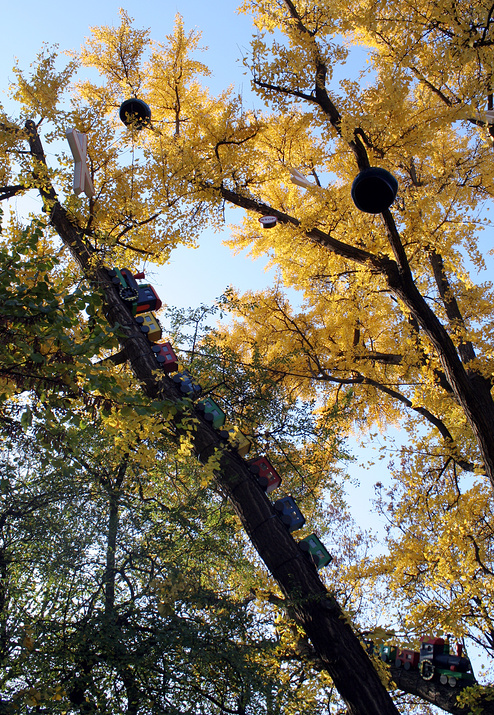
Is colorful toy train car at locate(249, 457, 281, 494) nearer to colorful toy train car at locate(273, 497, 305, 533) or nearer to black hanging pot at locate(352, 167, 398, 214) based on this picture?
colorful toy train car at locate(273, 497, 305, 533)

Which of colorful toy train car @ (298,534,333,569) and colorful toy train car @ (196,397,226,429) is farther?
colorful toy train car @ (196,397,226,429)

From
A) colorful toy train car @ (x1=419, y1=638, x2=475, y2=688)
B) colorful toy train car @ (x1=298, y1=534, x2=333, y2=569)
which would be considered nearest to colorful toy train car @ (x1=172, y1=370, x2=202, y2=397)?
colorful toy train car @ (x1=298, y1=534, x2=333, y2=569)

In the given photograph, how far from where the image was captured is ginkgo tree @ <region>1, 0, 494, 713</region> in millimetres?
5387

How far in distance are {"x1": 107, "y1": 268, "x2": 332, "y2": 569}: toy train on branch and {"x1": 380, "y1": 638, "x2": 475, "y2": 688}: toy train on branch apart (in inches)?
105

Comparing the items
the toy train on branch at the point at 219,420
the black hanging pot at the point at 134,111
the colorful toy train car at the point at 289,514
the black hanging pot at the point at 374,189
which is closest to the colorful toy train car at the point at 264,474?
the toy train on branch at the point at 219,420

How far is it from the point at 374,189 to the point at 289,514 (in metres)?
3.56

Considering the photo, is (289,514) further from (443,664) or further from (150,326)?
(443,664)

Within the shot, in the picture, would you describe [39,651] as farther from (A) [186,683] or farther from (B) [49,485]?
(B) [49,485]

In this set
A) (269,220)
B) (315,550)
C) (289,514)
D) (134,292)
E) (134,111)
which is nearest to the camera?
(315,550)

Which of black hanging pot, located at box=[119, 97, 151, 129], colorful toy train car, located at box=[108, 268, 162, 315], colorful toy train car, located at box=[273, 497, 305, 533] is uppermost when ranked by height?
black hanging pot, located at box=[119, 97, 151, 129]

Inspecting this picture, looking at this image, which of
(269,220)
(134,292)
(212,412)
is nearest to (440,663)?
(212,412)

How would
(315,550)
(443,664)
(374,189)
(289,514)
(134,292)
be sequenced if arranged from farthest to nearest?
(443,664) → (134,292) → (289,514) → (315,550) → (374,189)

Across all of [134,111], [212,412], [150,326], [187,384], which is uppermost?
[134,111]

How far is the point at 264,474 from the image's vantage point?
5.52 m
